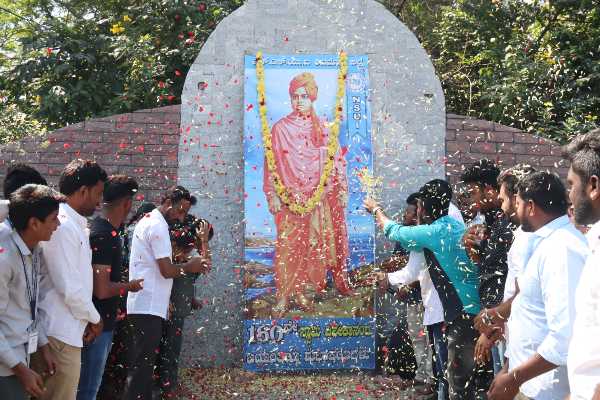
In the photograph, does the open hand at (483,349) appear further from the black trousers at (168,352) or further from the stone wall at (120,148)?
the stone wall at (120,148)

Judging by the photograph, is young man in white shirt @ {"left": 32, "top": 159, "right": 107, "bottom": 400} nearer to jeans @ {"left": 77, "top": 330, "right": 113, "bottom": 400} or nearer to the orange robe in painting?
jeans @ {"left": 77, "top": 330, "right": 113, "bottom": 400}

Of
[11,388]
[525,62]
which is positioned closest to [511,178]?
[11,388]

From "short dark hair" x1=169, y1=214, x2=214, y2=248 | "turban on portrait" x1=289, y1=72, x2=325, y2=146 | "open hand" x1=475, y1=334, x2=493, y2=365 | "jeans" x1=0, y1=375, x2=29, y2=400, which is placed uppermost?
"turban on portrait" x1=289, y1=72, x2=325, y2=146

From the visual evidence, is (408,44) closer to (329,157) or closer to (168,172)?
(329,157)

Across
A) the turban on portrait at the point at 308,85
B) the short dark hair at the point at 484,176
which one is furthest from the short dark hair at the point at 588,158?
the turban on portrait at the point at 308,85

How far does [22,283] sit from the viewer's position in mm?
3648

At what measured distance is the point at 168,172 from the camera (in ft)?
26.5

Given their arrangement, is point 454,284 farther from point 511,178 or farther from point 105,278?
point 105,278

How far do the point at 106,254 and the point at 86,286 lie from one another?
76 cm

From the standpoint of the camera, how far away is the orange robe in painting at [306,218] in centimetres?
783

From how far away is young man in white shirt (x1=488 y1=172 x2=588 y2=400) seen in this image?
3166 millimetres

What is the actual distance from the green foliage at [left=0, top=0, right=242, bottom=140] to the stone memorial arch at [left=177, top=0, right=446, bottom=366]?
2.26 m

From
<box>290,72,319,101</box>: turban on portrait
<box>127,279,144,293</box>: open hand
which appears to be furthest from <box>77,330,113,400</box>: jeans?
<box>290,72,319,101</box>: turban on portrait

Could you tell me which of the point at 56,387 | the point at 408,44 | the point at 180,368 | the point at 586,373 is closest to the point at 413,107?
the point at 408,44
